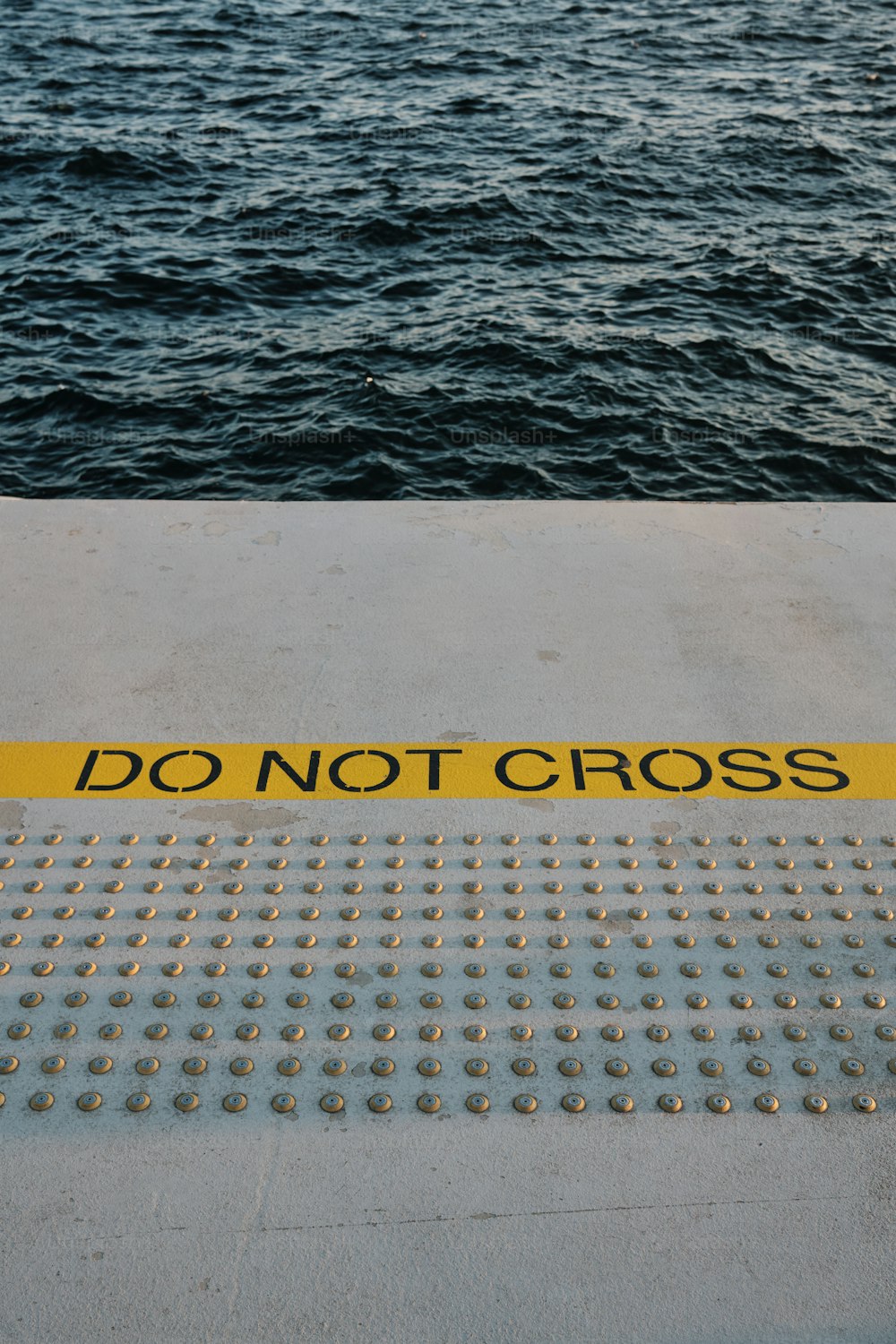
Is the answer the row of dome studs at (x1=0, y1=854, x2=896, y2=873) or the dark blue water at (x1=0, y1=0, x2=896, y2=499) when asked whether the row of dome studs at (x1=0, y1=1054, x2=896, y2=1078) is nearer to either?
the row of dome studs at (x1=0, y1=854, x2=896, y2=873)

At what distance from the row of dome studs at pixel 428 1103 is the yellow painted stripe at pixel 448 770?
105 centimetres

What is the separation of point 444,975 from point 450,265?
9.58 m

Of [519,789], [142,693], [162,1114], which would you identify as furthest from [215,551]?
[162,1114]

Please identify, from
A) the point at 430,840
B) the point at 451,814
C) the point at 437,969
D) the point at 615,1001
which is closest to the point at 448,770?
the point at 451,814

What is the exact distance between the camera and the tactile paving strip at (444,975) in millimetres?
2482

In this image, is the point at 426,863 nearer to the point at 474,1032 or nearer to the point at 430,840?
the point at 430,840

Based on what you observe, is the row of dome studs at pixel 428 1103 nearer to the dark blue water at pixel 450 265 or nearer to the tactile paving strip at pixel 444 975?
the tactile paving strip at pixel 444 975

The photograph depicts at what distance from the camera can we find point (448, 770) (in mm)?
3420

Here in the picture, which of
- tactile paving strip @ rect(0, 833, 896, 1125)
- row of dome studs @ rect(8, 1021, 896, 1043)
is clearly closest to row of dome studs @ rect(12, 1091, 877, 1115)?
tactile paving strip @ rect(0, 833, 896, 1125)

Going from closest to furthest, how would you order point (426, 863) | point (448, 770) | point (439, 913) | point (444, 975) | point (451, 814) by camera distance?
point (444, 975), point (439, 913), point (426, 863), point (451, 814), point (448, 770)

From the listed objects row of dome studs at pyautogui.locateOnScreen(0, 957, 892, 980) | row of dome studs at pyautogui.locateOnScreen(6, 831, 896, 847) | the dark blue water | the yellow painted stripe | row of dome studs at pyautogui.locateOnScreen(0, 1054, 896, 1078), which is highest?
the dark blue water

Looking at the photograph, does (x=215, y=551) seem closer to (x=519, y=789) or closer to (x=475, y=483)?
(x=519, y=789)

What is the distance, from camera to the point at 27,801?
3.29 meters

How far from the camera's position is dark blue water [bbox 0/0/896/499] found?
320 inches
